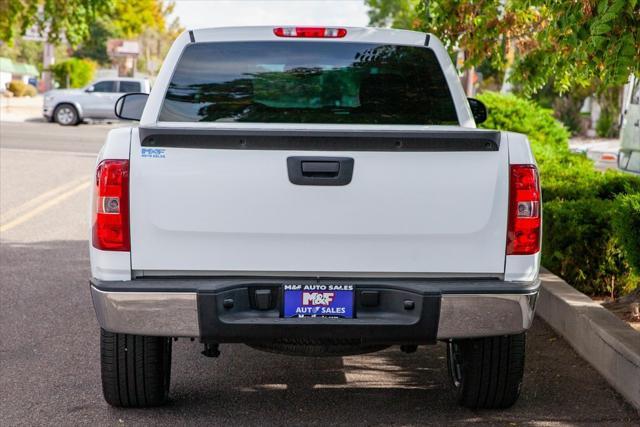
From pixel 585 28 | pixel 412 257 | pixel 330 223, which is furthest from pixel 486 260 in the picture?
pixel 585 28

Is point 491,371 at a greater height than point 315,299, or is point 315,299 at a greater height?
point 315,299

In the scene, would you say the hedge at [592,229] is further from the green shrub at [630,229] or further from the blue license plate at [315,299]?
the blue license plate at [315,299]

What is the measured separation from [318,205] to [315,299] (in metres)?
0.42

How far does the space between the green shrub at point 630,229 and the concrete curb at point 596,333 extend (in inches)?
15.2

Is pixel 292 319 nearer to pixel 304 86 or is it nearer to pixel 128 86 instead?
pixel 304 86

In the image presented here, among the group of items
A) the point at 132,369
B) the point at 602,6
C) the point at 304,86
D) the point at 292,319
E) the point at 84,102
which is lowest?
the point at 84,102

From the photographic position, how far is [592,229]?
823 centimetres

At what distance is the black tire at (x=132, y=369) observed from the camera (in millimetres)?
5172

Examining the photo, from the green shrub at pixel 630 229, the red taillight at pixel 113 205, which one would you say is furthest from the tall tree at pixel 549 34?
the red taillight at pixel 113 205

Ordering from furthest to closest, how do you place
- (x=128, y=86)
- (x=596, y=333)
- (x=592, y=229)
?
(x=128, y=86)
(x=592, y=229)
(x=596, y=333)

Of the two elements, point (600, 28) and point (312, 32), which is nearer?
point (600, 28)

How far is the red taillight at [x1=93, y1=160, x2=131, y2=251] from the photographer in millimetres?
4723

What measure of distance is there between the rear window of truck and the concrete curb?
1.58 metres

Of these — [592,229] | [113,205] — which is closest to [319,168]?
[113,205]
